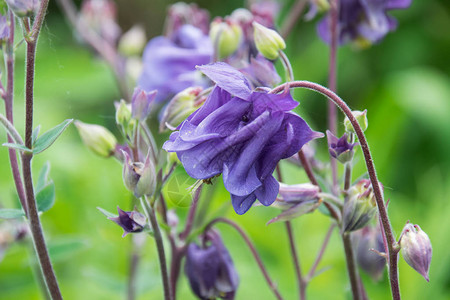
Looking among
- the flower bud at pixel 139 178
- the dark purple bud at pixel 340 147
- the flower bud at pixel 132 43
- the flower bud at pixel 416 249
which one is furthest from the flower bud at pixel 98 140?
the flower bud at pixel 132 43

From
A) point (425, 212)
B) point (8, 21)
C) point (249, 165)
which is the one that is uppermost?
point (8, 21)

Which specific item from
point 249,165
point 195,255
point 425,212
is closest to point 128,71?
point 195,255

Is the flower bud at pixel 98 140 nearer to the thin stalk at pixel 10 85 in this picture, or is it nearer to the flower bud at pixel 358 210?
the thin stalk at pixel 10 85

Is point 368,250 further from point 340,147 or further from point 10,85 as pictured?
point 10,85

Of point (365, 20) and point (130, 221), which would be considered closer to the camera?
point (130, 221)

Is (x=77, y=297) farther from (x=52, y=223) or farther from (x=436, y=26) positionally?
(x=436, y=26)

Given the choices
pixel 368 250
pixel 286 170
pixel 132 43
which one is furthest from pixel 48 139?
pixel 286 170

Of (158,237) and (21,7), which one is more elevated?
(21,7)
